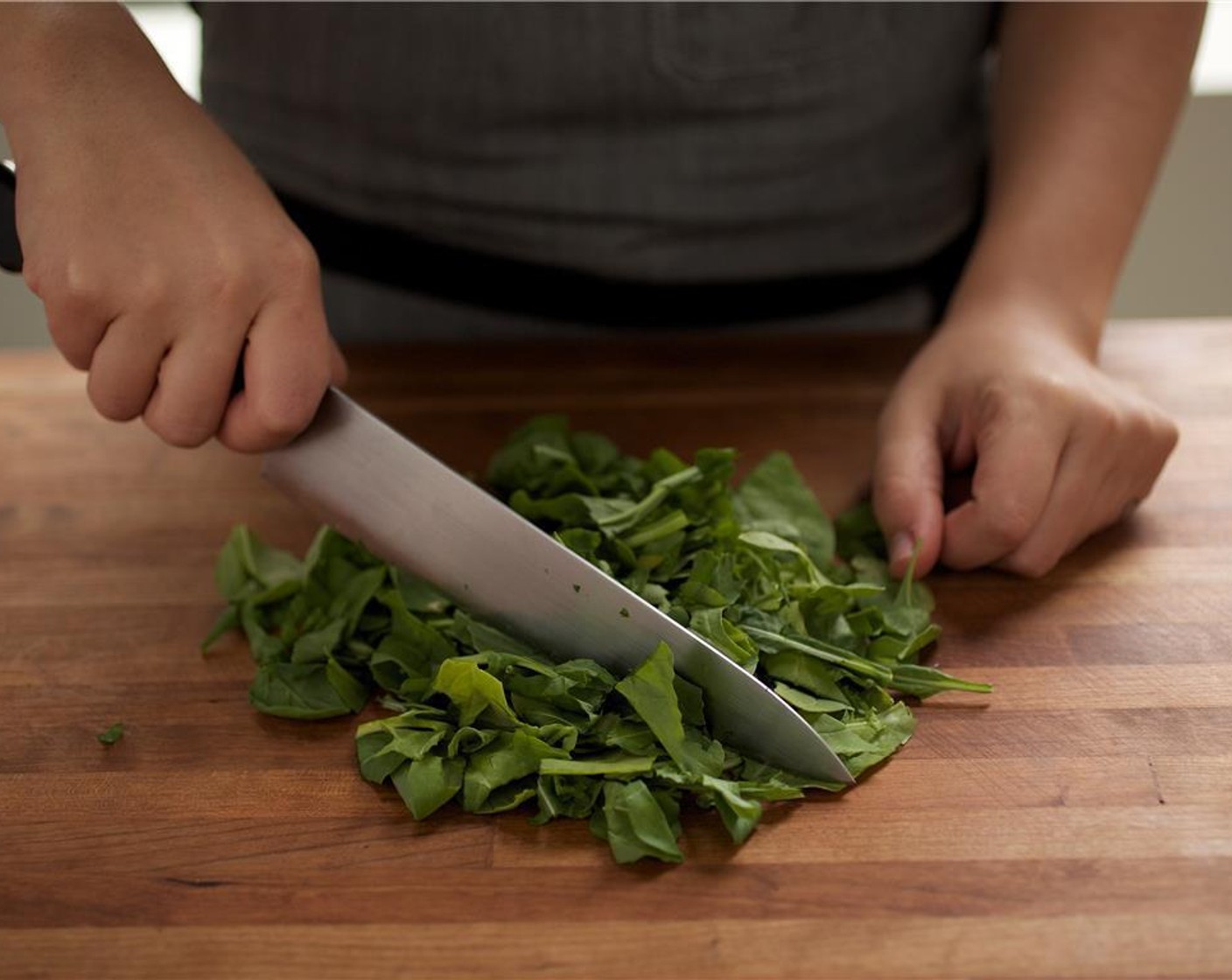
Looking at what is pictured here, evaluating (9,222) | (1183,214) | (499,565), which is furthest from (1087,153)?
(1183,214)

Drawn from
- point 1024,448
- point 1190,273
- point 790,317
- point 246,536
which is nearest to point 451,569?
point 246,536

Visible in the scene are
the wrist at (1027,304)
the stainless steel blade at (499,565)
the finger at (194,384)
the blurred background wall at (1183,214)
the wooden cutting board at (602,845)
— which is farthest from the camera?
the blurred background wall at (1183,214)

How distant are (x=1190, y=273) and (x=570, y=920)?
2.34 metres

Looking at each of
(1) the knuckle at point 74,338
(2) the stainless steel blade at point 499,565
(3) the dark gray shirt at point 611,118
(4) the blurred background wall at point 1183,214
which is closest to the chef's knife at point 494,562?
(2) the stainless steel blade at point 499,565

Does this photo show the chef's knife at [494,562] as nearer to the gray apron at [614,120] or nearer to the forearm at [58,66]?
the forearm at [58,66]

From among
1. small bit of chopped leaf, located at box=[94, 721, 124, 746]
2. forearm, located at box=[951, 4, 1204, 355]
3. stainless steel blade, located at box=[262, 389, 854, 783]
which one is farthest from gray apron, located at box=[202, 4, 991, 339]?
small bit of chopped leaf, located at box=[94, 721, 124, 746]

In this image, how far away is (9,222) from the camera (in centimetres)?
102

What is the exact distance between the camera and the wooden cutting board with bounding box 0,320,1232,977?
28.9 inches

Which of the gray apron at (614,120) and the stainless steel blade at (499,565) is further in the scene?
the gray apron at (614,120)

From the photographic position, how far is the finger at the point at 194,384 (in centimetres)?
94

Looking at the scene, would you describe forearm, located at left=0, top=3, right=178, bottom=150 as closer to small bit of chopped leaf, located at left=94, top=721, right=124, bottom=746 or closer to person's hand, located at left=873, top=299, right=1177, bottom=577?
small bit of chopped leaf, located at left=94, top=721, right=124, bottom=746

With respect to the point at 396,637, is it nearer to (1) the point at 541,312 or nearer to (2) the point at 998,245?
(1) the point at 541,312

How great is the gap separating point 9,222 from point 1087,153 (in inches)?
37.7

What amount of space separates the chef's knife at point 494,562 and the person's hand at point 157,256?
0.05 m
